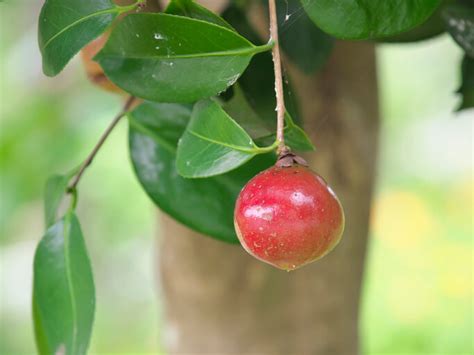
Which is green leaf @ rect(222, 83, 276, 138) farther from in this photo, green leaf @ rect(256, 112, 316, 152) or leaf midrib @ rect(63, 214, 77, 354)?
leaf midrib @ rect(63, 214, 77, 354)

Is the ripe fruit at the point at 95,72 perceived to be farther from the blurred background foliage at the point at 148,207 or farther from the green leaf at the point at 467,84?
the blurred background foliage at the point at 148,207

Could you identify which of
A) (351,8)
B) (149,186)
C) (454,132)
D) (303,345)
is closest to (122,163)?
(454,132)

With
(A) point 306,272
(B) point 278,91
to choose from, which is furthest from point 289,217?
(A) point 306,272

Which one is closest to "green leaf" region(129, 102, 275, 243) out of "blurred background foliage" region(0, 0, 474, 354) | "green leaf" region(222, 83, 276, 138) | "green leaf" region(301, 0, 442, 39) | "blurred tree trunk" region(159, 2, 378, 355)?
"green leaf" region(222, 83, 276, 138)

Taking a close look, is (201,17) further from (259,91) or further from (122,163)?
(122,163)

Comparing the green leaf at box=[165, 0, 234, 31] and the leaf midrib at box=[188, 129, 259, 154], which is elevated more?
the green leaf at box=[165, 0, 234, 31]

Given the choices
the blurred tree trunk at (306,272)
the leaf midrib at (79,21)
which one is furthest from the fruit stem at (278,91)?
the blurred tree trunk at (306,272)
